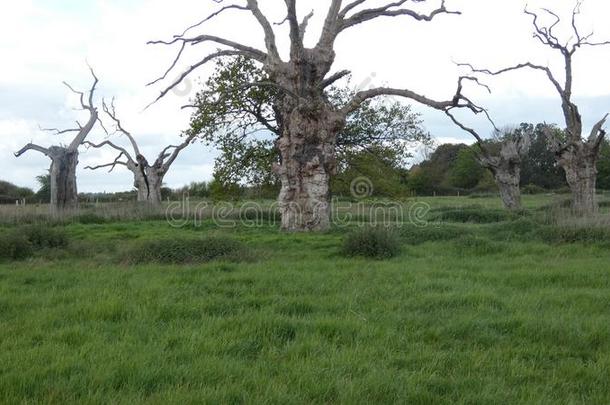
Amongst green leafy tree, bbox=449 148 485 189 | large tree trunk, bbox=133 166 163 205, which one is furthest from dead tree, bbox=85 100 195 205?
green leafy tree, bbox=449 148 485 189

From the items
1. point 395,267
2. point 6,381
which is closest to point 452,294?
point 395,267

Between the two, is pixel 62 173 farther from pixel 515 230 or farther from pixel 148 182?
pixel 515 230

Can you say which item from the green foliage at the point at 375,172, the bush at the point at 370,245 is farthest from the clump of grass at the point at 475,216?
the bush at the point at 370,245

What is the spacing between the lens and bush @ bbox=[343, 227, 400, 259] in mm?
12195

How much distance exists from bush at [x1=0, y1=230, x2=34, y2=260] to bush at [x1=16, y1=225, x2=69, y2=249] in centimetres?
51

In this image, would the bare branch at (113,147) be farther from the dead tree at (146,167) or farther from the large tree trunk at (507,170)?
the large tree trunk at (507,170)

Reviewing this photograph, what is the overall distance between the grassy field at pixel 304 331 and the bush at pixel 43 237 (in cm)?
135

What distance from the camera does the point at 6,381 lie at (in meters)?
4.68

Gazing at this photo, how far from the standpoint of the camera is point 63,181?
94.5 feet

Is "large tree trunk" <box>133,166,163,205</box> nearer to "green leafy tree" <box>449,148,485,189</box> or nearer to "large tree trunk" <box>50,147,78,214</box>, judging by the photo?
"large tree trunk" <box>50,147,78,214</box>

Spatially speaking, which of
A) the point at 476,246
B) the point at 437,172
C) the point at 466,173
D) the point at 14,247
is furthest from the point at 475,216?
the point at 437,172

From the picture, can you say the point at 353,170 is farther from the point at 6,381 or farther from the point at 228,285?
the point at 6,381

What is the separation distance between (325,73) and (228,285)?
31.7 ft

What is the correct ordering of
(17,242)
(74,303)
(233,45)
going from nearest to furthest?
(74,303), (17,242), (233,45)
